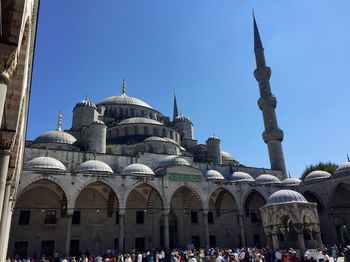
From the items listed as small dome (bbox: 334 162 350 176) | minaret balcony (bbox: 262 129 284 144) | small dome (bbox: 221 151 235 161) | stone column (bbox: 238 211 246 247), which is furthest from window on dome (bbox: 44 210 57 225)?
small dome (bbox: 334 162 350 176)

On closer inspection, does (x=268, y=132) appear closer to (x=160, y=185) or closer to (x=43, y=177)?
(x=160, y=185)

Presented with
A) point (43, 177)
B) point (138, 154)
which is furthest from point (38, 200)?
point (138, 154)

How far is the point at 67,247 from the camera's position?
47.8 feet

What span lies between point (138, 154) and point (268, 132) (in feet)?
39.4

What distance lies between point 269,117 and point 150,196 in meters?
13.4

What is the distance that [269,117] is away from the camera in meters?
26.8

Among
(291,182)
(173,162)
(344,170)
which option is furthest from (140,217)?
(344,170)

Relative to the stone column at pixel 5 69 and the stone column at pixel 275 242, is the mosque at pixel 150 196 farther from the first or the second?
the stone column at pixel 5 69

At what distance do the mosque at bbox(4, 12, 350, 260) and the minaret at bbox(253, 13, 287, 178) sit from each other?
0.10 meters

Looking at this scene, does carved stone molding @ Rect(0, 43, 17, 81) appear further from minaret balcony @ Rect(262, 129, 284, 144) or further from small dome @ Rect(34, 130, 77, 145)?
minaret balcony @ Rect(262, 129, 284, 144)

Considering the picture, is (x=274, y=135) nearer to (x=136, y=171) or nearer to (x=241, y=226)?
(x=241, y=226)

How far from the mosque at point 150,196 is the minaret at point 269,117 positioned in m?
0.10

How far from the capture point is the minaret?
85.4 feet

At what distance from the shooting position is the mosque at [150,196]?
15.3 metres
